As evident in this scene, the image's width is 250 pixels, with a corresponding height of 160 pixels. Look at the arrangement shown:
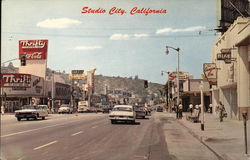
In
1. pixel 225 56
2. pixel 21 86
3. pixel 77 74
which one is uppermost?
pixel 77 74

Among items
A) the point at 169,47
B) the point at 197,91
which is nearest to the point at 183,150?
the point at 169,47

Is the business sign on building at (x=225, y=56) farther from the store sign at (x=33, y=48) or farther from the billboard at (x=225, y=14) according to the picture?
the store sign at (x=33, y=48)

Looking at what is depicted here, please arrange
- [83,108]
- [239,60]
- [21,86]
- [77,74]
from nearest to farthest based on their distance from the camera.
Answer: [239,60] < [21,86] < [83,108] < [77,74]

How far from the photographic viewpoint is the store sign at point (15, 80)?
2867 inches

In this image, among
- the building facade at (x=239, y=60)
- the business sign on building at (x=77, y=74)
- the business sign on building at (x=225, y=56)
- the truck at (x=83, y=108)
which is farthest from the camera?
the business sign on building at (x=77, y=74)

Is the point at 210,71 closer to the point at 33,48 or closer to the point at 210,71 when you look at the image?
the point at 210,71

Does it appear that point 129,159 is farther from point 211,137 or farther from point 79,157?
point 211,137

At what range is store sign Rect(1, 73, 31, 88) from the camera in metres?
72.8

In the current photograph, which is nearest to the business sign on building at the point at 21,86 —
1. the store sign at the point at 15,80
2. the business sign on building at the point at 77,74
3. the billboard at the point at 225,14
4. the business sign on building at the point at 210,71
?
the store sign at the point at 15,80

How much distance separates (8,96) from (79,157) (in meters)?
66.1

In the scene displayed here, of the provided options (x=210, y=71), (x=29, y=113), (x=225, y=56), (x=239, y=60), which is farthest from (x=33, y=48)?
(x=239, y=60)

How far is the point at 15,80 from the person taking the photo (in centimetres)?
7362

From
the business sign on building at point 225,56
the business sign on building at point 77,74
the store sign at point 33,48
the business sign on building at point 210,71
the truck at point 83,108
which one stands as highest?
the store sign at point 33,48

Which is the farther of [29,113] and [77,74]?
[77,74]
